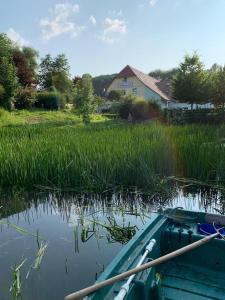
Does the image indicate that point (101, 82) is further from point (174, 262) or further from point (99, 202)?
point (174, 262)

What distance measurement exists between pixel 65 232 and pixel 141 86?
34.5m

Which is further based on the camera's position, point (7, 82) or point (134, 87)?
point (134, 87)

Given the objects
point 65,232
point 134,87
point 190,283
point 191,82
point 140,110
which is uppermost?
point 134,87

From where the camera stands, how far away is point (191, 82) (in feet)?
73.1

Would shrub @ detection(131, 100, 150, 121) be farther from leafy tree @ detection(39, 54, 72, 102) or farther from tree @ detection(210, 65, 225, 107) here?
leafy tree @ detection(39, 54, 72, 102)

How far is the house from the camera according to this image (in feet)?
120

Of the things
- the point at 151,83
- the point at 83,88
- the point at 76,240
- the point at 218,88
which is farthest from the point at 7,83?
the point at 151,83

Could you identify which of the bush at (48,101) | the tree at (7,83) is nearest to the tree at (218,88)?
the bush at (48,101)

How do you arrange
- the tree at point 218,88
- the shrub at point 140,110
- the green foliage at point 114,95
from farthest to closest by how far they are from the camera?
the green foliage at point 114,95
the shrub at point 140,110
the tree at point 218,88

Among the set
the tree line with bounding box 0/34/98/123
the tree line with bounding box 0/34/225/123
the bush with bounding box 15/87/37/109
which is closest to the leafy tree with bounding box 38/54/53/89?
the tree line with bounding box 0/34/98/123

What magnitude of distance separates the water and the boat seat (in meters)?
0.82

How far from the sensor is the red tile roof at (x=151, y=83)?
37344 millimetres

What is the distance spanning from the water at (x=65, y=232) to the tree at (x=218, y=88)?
1621cm

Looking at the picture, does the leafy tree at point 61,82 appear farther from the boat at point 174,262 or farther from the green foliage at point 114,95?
the boat at point 174,262
